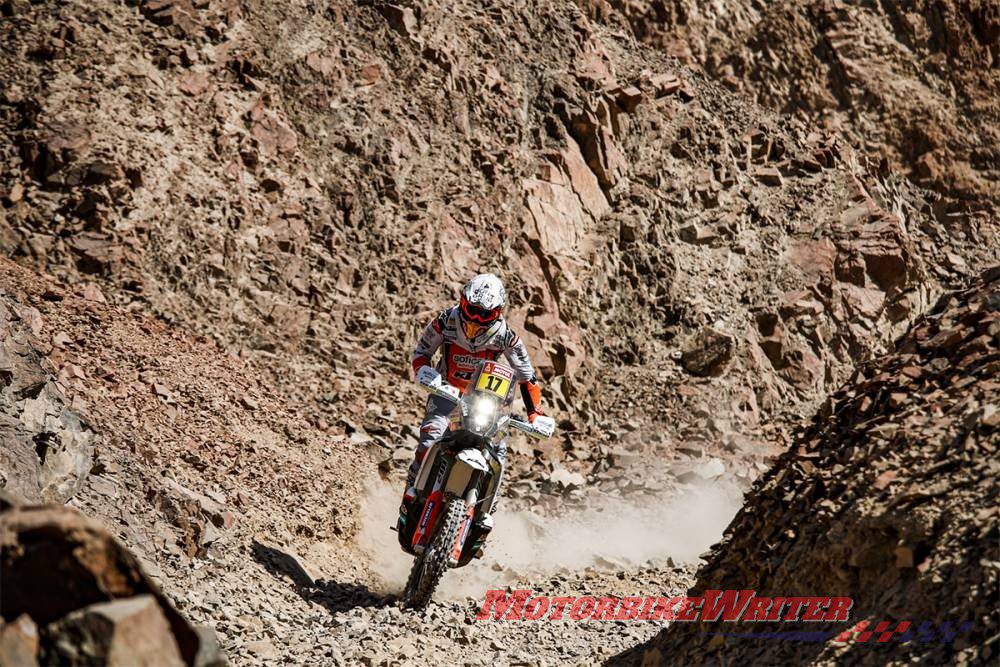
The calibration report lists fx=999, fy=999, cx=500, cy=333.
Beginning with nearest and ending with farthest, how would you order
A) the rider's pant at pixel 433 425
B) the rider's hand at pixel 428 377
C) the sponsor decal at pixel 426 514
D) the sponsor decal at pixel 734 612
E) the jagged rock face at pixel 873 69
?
1. the sponsor decal at pixel 734 612
2. the sponsor decal at pixel 426 514
3. the rider's hand at pixel 428 377
4. the rider's pant at pixel 433 425
5. the jagged rock face at pixel 873 69

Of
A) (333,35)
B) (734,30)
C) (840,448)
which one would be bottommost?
(840,448)

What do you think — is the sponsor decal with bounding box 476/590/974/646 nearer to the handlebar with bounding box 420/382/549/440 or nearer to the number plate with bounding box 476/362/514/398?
the handlebar with bounding box 420/382/549/440

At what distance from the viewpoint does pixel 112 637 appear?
2.79m

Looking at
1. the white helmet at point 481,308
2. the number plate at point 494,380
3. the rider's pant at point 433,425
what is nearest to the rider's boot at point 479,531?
the rider's pant at point 433,425

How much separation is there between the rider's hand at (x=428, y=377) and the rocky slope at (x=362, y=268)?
5.90 feet

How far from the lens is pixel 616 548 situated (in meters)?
12.4

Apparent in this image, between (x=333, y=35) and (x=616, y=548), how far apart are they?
10.7 m

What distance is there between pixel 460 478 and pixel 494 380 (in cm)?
86

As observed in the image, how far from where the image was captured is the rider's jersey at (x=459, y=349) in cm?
892

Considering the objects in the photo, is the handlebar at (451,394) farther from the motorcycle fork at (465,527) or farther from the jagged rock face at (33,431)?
the jagged rock face at (33,431)

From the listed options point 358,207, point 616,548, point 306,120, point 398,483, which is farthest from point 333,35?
point 616,548

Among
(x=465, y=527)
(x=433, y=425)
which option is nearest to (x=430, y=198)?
(x=433, y=425)

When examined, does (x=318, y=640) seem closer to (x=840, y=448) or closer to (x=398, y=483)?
(x=840, y=448)

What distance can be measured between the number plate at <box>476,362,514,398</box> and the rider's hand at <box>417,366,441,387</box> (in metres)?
0.39
